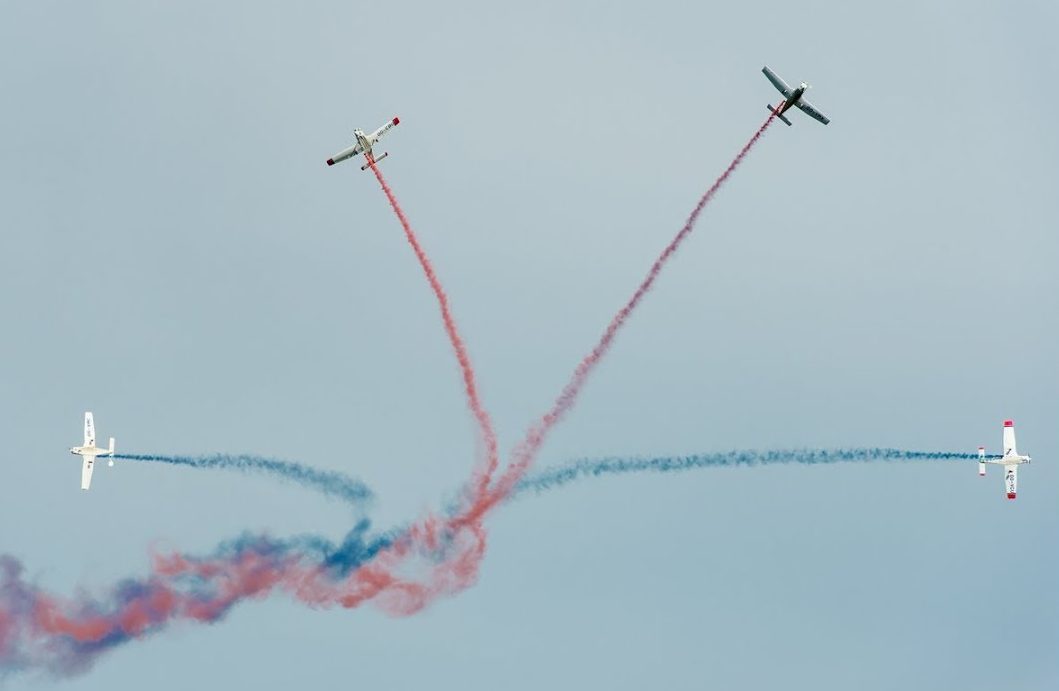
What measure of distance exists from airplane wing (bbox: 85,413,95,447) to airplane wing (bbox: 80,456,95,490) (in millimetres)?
857

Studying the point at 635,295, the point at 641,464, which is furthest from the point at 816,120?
the point at 641,464

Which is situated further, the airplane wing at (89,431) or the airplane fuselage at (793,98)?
the airplane wing at (89,431)

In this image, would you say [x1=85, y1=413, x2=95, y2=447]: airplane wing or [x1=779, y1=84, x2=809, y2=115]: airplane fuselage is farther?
[x1=85, y1=413, x2=95, y2=447]: airplane wing

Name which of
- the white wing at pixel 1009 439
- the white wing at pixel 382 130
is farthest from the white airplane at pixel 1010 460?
the white wing at pixel 382 130

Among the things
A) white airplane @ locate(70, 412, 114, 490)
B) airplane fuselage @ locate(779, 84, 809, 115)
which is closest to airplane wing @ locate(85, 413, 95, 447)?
white airplane @ locate(70, 412, 114, 490)

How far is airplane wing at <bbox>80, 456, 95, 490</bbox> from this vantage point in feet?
284

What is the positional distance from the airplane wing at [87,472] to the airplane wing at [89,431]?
0.86m

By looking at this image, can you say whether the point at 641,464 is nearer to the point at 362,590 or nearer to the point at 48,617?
the point at 362,590

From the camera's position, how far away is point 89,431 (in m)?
88.3

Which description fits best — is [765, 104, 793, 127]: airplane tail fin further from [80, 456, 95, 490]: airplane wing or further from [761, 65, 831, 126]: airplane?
[80, 456, 95, 490]: airplane wing

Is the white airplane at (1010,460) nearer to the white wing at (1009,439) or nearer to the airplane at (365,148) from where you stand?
the white wing at (1009,439)

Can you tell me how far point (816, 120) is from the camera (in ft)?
260

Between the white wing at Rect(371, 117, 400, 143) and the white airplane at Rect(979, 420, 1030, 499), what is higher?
the white wing at Rect(371, 117, 400, 143)

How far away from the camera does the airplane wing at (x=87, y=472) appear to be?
86500 millimetres
